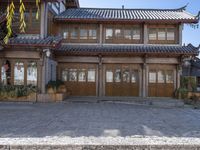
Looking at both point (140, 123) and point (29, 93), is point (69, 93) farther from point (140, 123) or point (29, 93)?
point (140, 123)

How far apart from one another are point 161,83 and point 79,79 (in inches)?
232

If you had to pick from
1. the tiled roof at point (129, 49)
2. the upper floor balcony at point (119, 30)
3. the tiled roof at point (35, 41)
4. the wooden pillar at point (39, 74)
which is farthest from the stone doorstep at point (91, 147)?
the upper floor balcony at point (119, 30)

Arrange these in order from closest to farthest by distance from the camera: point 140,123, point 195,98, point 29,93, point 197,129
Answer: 1. point 197,129
2. point 140,123
3. point 29,93
4. point 195,98

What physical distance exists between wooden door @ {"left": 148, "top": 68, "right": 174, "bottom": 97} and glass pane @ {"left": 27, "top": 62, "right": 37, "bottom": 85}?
805 cm

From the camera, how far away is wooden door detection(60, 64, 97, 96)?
20.8 meters

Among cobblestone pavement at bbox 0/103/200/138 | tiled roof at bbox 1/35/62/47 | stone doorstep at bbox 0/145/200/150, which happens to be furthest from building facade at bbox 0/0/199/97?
stone doorstep at bbox 0/145/200/150

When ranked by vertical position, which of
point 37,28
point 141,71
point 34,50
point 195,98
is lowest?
point 195,98

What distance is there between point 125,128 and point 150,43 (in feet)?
40.7

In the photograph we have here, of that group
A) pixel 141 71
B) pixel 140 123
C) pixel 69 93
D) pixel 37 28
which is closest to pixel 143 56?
pixel 141 71

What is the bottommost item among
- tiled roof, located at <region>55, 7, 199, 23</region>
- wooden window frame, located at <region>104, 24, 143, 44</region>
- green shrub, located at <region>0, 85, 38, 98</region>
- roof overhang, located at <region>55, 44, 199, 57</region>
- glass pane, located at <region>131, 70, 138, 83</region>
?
green shrub, located at <region>0, 85, 38, 98</region>

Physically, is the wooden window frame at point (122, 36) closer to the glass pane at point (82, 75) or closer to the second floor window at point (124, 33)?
the second floor window at point (124, 33)

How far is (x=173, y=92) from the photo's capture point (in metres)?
20.5

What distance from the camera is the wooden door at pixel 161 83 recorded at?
20.6m

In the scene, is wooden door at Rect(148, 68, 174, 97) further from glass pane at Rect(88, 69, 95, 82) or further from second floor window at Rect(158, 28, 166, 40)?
glass pane at Rect(88, 69, 95, 82)
